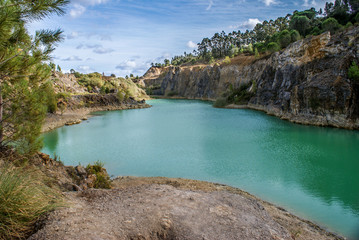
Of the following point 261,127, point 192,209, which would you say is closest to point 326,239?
point 192,209

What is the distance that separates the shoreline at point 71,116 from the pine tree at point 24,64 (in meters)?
16.9

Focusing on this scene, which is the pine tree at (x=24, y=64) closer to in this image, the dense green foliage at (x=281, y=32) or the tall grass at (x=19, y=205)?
the tall grass at (x=19, y=205)

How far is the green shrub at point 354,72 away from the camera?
92.6 feet

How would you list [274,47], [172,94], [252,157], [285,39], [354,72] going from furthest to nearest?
[172,94] → [285,39] → [274,47] → [354,72] → [252,157]

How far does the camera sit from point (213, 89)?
7769 cm

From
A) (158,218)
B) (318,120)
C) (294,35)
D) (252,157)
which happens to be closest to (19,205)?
(158,218)

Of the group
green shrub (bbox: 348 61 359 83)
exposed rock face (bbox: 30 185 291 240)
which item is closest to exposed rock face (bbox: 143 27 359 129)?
green shrub (bbox: 348 61 359 83)

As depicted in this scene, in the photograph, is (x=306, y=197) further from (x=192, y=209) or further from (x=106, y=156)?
(x=106, y=156)

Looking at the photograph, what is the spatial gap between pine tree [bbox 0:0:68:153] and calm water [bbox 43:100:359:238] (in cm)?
707

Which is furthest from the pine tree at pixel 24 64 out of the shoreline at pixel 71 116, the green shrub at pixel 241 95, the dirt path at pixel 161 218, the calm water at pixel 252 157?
the green shrub at pixel 241 95

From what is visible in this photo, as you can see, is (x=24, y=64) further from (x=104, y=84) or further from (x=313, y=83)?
(x=104, y=84)

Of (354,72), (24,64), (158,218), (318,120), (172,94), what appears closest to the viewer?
(158,218)

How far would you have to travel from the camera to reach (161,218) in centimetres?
699

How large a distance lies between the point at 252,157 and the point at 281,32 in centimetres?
4794
